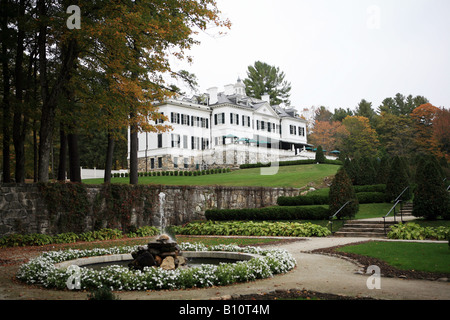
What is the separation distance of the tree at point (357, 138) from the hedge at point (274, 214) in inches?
1517

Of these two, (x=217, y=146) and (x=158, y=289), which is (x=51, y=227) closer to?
(x=158, y=289)

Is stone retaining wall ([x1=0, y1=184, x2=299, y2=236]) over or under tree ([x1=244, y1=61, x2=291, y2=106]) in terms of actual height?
under

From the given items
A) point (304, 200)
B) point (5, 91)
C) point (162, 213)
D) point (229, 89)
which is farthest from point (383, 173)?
point (229, 89)

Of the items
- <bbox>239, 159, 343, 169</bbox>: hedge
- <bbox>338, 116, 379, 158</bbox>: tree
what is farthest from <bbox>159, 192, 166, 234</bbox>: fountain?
<bbox>338, 116, 379, 158</bbox>: tree

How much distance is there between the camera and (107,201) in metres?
17.4

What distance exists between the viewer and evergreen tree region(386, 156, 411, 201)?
67.6 feet

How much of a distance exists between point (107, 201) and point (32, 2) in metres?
9.58

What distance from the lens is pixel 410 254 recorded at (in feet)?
31.6

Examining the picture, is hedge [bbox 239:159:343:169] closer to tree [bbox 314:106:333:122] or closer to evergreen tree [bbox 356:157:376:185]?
evergreen tree [bbox 356:157:376:185]

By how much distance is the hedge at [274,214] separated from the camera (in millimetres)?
18750

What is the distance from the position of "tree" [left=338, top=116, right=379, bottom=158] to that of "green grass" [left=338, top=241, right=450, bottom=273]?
45.7 m

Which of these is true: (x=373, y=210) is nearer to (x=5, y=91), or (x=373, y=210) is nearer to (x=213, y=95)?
(x=5, y=91)

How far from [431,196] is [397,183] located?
548 centimetres

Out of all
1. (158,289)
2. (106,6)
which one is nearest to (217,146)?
(106,6)
